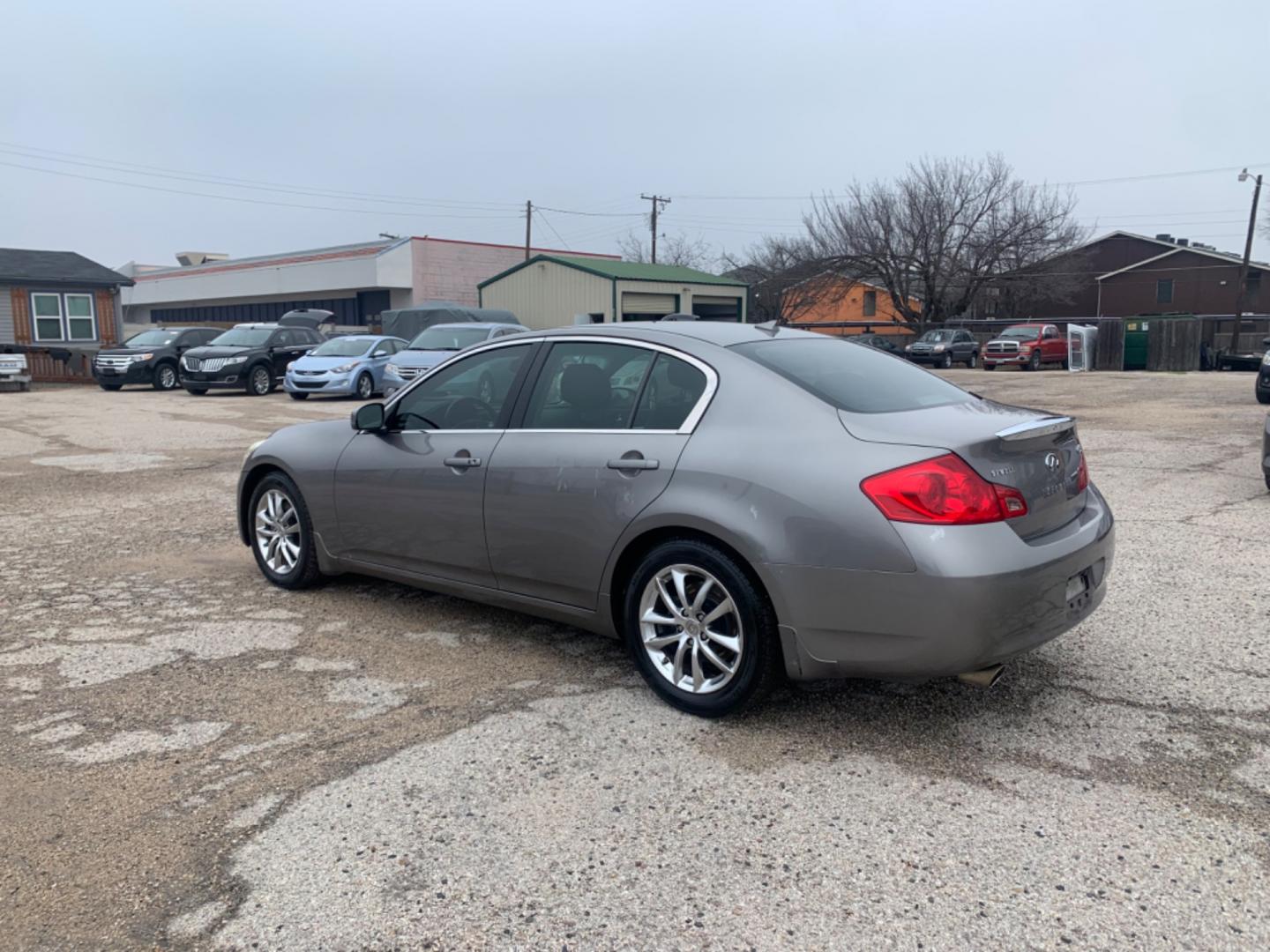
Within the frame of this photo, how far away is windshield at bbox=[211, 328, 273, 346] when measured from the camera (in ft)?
75.7

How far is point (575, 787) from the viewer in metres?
3.33

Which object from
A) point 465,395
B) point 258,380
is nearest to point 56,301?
point 258,380

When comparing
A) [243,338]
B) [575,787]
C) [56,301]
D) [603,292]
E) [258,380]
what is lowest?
[575,787]

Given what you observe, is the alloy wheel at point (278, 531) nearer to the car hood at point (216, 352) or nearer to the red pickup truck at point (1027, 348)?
the car hood at point (216, 352)

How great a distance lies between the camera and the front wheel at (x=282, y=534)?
18.2 ft

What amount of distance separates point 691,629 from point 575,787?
786 mm

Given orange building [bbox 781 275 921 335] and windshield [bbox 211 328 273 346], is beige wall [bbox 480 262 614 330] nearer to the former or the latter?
orange building [bbox 781 275 921 335]

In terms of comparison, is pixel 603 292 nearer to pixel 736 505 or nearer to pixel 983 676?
pixel 736 505

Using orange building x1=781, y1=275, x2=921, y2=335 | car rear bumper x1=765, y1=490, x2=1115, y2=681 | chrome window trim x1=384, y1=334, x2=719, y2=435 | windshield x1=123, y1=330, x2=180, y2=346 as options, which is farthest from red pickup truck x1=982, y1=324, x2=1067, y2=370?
car rear bumper x1=765, y1=490, x2=1115, y2=681

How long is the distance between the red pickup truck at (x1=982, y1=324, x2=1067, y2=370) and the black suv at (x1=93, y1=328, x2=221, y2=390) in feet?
84.5

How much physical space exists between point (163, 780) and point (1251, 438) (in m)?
13.5

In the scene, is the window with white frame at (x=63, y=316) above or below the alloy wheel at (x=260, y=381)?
above

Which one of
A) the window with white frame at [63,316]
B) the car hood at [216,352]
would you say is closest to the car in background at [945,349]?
the car hood at [216,352]

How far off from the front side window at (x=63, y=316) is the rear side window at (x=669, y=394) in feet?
109
